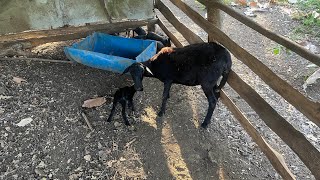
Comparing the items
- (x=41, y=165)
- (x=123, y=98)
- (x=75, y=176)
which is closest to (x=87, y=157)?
(x=75, y=176)

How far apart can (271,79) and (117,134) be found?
2157 mm

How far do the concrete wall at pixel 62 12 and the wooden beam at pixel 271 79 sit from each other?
1.54 metres

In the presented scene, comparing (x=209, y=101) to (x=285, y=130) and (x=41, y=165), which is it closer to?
(x=285, y=130)

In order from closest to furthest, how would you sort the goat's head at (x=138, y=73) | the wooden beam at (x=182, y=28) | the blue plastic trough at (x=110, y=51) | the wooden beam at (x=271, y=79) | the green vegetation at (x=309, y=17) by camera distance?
the wooden beam at (x=271, y=79) < the goat's head at (x=138, y=73) < the blue plastic trough at (x=110, y=51) < the wooden beam at (x=182, y=28) < the green vegetation at (x=309, y=17)

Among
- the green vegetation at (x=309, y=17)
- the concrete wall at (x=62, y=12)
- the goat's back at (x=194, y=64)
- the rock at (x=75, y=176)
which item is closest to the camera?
the rock at (x=75, y=176)

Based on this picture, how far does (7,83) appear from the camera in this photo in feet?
18.2

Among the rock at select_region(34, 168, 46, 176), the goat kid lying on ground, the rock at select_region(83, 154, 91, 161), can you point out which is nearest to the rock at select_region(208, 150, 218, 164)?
the goat kid lying on ground

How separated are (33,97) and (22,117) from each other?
51 cm

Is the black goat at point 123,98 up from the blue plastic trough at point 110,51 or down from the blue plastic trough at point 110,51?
down

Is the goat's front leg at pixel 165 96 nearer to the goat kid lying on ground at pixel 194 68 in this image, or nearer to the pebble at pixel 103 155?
the goat kid lying on ground at pixel 194 68

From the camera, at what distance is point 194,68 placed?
4629mm

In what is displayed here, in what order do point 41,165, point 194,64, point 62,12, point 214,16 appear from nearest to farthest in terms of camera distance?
point 41,165
point 194,64
point 214,16
point 62,12

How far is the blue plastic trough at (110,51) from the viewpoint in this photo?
526 cm

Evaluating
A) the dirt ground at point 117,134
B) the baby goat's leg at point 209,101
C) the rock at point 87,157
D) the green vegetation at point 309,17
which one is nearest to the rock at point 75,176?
the dirt ground at point 117,134
